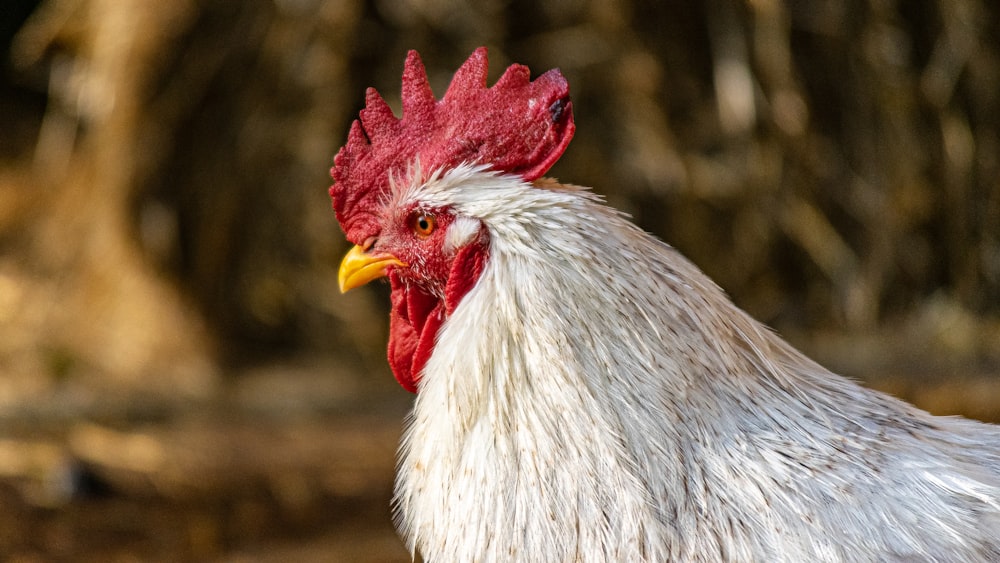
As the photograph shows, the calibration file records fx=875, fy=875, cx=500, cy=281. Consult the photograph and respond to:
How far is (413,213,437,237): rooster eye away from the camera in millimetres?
2041

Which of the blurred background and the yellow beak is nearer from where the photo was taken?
the yellow beak

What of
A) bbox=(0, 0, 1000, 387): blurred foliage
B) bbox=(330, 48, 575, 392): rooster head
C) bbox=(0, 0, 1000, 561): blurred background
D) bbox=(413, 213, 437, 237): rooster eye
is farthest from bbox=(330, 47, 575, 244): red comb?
bbox=(0, 0, 1000, 387): blurred foliage

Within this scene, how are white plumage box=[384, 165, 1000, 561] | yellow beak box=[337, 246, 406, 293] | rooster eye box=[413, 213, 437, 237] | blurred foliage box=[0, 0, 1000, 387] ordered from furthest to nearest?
blurred foliage box=[0, 0, 1000, 387], yellow beak box=[337, 246, 406, 293], rooster eye box=[413, 213, 437, 237], white plumage box=[384, 165, 1000, 561]

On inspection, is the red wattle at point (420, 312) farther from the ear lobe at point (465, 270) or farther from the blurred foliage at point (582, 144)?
the blurred foliage at point (582, 144)

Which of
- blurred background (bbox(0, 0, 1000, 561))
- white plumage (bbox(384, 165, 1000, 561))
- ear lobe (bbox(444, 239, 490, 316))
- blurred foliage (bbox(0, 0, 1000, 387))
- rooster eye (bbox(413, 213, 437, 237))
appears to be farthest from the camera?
blurred foliage (bbox(0, 0, 1000, 387))

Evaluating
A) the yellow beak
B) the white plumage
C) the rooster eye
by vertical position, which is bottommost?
the white plumage

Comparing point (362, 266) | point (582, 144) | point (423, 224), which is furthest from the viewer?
point (582, 144)

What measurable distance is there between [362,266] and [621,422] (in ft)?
2.60

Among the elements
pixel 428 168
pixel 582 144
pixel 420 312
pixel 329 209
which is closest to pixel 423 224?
pixel 428 168

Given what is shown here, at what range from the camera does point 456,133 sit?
6.79 feet

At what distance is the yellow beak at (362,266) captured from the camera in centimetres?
216

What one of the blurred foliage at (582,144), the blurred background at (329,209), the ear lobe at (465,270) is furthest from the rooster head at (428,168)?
the blurred foliage at (582,144)

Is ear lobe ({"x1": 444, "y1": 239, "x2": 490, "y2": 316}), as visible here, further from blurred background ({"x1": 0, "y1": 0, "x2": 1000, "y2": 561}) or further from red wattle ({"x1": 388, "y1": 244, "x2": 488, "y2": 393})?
blurred background ({"x1": 0, "y1": 0, "x2": 1000, "y2": 561})

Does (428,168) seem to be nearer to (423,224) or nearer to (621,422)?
(423,224)
